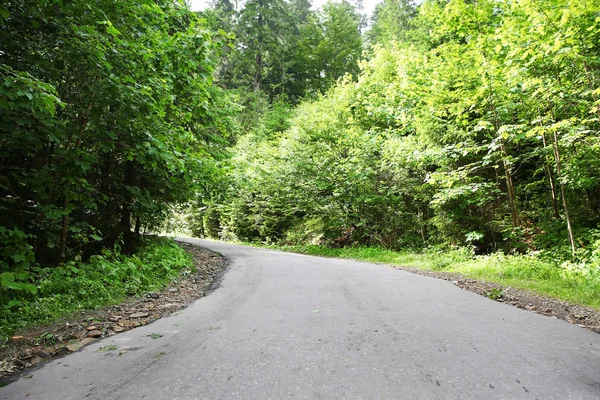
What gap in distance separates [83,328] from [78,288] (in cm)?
155

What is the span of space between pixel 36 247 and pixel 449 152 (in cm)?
1088

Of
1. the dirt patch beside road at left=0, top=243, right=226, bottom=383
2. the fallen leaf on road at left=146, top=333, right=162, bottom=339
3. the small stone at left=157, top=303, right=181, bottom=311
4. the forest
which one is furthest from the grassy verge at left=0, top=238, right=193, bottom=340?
the fallen leaf on road at left=146, top=333, right=162, bottom=339

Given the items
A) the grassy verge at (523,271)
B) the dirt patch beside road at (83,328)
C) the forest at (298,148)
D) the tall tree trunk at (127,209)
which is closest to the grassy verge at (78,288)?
the forest at (298,148)

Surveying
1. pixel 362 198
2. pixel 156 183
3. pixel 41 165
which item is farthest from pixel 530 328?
pixel 362 198

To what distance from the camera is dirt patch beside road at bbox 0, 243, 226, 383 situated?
3525 mm

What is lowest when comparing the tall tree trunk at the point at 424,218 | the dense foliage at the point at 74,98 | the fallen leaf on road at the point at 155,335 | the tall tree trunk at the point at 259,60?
the fallen leaf on road at the point at 155,335

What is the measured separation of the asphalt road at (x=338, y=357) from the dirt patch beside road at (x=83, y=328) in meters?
0.28

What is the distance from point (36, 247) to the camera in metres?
6.36

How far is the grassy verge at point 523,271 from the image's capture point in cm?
592

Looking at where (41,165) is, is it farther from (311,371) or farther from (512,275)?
(512,275)

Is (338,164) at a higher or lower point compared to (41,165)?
higher

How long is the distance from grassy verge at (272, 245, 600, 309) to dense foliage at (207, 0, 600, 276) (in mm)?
949

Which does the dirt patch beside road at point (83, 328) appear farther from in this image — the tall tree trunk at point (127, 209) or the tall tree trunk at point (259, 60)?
the tall tree trunk at point (259, 60)

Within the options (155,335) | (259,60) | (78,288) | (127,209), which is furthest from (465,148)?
(259,60)
